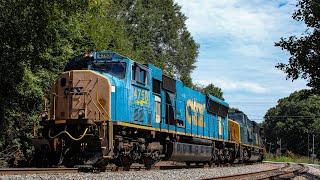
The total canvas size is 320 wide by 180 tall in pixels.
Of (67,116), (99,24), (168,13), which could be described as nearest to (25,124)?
(67,116)

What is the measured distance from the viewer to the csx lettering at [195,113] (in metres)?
19.0

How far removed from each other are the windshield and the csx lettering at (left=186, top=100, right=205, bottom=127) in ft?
20.1

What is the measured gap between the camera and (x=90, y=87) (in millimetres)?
12664

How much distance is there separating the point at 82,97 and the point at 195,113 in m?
8.41

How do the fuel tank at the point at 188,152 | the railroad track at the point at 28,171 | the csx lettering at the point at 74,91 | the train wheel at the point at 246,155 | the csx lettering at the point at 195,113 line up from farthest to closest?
the train wheel at the point at 246,155
the csx lettering at the point at 195,113
the fuel tank at the point at 188,152
the csx lettering at the point at 74,91
the railroad track at the point at 28,171

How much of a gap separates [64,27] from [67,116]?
8086 mm

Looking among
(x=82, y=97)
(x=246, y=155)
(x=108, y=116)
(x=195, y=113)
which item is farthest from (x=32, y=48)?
(x=246, y=155)

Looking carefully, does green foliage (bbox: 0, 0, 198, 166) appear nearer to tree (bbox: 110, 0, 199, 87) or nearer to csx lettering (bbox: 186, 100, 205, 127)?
csx lettering (bbox: 186, 100, 205, 127)

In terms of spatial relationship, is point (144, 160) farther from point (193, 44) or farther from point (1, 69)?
point (193, 44)

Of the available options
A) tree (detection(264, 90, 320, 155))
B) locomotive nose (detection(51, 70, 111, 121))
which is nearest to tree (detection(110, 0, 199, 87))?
locomotive nose (detection(51, 70, 111, 121))

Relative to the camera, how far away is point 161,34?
144 feet

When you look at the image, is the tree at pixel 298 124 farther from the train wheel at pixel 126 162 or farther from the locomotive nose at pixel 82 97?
the locomotive nose at pixel 82 97

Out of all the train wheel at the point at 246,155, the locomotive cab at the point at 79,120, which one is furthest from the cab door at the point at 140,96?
the train wheel at the point at 246,155

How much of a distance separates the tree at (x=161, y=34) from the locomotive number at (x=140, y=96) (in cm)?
2226
